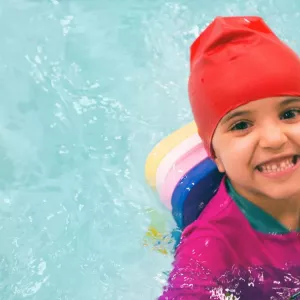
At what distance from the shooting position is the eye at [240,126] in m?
1.47

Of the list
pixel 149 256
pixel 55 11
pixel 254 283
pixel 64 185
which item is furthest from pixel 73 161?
pixel 254 283

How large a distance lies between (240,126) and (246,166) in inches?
3.6

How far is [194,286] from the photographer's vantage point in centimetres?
158

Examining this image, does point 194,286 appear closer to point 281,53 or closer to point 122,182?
point 281,53

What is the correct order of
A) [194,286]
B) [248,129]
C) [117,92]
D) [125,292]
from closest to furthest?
[248,129] < [194,286] < [125,292] < [117,92]

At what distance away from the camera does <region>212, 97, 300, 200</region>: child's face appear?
1.43 metres

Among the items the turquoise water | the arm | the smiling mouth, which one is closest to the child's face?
the smiling mouth

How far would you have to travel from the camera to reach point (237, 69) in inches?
57.6

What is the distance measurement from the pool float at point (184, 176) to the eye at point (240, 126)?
12.8 inches

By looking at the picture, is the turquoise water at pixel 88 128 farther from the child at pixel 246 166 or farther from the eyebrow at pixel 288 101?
the eyebrow at pixel 288 101

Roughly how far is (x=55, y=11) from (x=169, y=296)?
76.3 inches

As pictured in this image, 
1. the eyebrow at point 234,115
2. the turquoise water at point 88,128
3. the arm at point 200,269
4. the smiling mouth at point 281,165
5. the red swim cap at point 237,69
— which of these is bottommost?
the turquoise water at point 88,128

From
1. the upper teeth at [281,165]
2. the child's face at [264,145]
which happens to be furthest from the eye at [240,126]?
the upper teeth at [281,165]

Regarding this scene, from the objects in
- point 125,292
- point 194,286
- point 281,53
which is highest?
point 281,53
